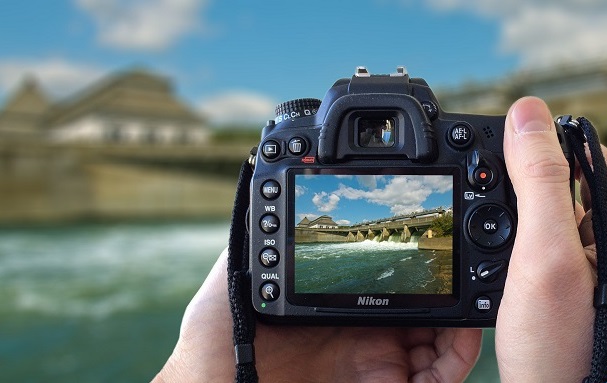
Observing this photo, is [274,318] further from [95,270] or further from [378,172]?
[95,270]

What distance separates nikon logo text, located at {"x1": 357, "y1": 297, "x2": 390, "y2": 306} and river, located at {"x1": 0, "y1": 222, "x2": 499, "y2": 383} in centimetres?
498

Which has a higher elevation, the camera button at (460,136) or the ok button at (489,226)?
the camera button at (460,136)

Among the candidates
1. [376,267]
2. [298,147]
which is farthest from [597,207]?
[298,147]

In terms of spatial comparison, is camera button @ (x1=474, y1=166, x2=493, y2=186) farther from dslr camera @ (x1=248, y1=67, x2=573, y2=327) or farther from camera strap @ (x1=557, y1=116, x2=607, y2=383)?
camera strap @ (x1=557, y1=116, x2=607, y2=383)

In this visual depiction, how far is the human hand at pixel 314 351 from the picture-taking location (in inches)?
44.7

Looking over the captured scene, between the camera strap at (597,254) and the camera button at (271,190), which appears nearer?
the camera strap at (597,254)

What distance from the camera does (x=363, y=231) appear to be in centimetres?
105

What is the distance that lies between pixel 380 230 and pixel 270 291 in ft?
0.58

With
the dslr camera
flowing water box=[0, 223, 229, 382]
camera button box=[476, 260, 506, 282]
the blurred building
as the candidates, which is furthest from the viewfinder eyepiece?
the blurred building

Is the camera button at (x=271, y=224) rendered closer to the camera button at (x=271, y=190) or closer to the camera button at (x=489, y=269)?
the camera button at (x=271, y=190)

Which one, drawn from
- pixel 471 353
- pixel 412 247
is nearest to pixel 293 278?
pixel 412 247

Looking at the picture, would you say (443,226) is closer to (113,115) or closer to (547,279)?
(547,279)

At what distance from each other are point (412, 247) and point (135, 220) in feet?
63.6

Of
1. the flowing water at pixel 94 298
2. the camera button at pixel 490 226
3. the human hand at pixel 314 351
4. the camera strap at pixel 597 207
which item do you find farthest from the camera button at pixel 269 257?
the flowing water at pixel 94 298
